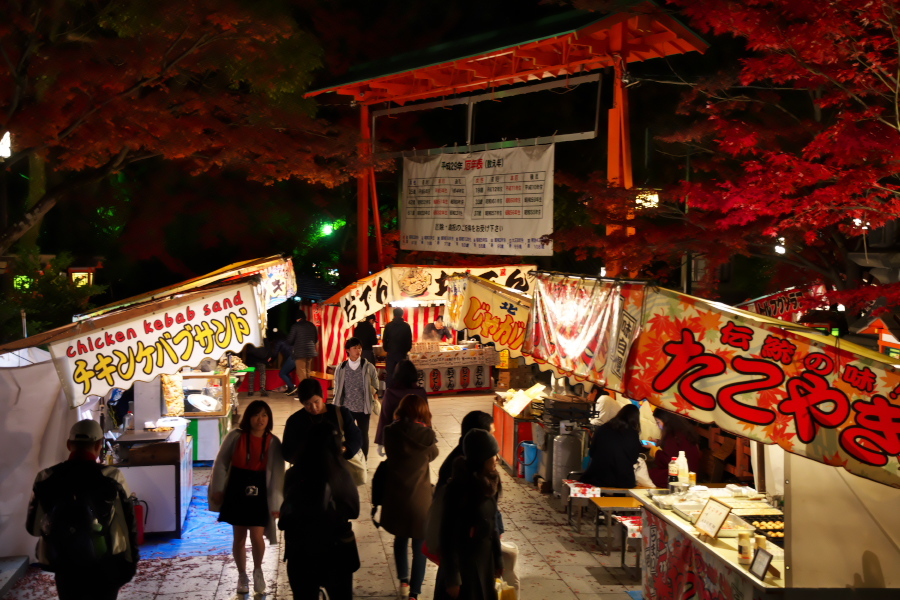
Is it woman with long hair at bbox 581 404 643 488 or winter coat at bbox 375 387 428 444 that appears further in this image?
winter coat at bbox 375 387 428 444

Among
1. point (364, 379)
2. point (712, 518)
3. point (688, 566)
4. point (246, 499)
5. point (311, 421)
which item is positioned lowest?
point (688, 566)

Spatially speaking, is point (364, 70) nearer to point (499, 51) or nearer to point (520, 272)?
point (499, 51)

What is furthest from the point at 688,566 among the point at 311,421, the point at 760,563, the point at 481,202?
the point at 481,202

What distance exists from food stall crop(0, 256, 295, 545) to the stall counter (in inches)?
181

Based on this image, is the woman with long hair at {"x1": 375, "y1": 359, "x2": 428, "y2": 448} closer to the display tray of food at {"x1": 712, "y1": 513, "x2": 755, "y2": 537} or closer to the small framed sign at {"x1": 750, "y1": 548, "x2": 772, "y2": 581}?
the display tray of food at {"x1": 712, "y1": 513, "x2": 755, "y2": 537}

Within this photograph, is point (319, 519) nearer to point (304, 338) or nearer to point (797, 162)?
point (797, 162)

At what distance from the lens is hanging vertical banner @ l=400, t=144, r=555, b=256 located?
15.2 m

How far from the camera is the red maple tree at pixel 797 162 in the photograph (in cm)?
855

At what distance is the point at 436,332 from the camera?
20.5 m

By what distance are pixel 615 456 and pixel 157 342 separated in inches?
213

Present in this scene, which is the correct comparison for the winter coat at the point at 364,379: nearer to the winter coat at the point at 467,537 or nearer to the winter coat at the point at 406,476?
the winter coat at the point at 406,476

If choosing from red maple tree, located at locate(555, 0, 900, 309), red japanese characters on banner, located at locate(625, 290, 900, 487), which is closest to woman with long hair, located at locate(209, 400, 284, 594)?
red japanese characters on banner, located at locate(625, 290, 900, 487)

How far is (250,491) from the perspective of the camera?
23.7 feet

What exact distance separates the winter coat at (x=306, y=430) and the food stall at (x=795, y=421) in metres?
2.59
